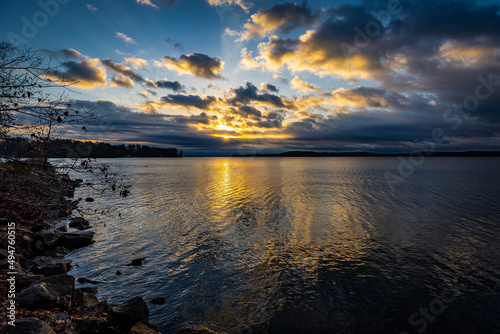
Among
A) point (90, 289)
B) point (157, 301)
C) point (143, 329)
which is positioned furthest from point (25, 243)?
point (143, 329)

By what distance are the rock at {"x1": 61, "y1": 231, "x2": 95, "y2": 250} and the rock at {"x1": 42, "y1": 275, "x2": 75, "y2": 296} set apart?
1081 cm

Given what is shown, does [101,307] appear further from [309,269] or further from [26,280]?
[309,269]

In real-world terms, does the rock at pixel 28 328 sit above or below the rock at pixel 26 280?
above

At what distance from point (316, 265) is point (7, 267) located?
70.1 feet

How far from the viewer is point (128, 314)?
1238cm

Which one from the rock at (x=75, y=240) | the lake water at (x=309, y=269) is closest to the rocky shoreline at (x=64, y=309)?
the lake water at (x=309, y=269)

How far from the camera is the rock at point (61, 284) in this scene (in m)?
13.9

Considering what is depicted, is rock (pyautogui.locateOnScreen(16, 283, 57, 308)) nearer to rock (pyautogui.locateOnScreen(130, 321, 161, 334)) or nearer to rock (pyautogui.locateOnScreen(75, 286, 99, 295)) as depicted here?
rock (pyautogui.locateOnScreen(75, 286, 99, 295))

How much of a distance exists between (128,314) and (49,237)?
669 inches

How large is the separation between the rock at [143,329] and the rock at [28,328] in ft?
11.4

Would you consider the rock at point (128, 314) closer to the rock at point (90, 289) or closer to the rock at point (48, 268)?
the rock at point (90, 289)

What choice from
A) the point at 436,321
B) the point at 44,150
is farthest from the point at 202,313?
the point at 436,321

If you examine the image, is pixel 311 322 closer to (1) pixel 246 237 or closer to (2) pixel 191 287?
(2) pixel 191 287

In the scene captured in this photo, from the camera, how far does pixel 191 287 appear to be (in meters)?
16.9
